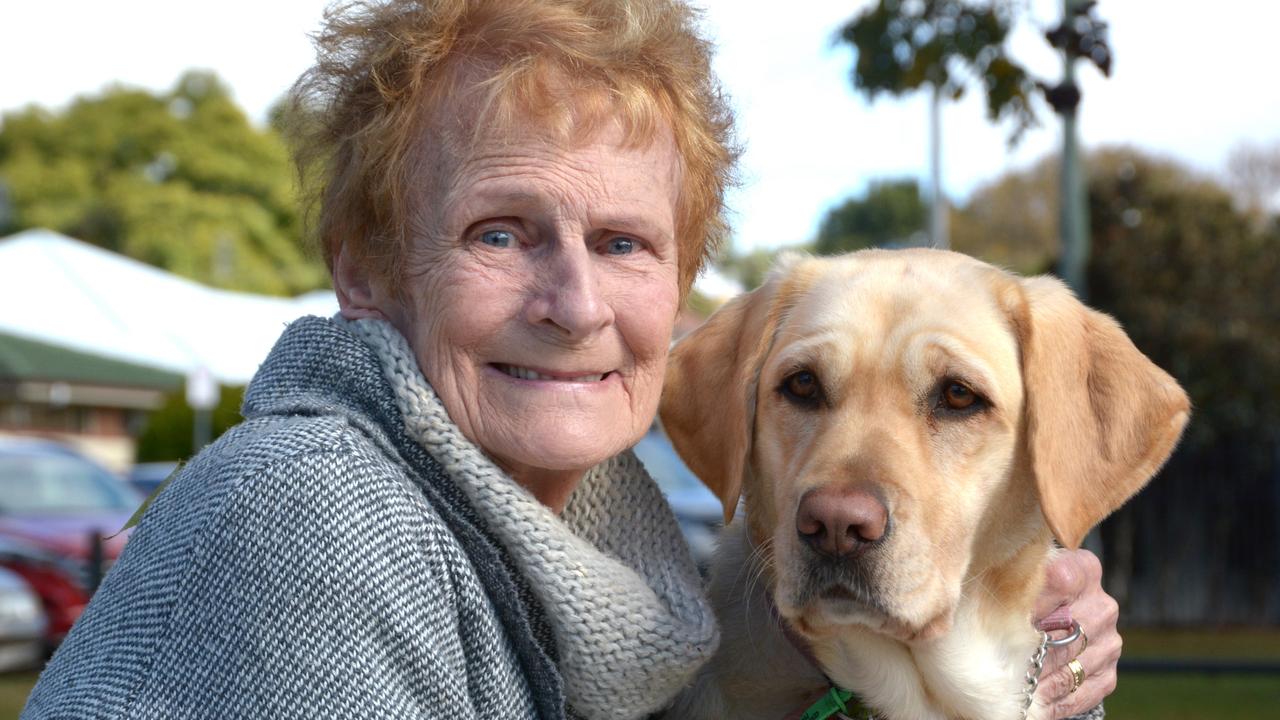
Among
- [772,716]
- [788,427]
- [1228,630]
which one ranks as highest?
Answer: [788,427]

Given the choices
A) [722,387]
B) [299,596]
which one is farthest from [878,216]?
[299,596]

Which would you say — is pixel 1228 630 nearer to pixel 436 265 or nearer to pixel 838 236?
pixel 436 265

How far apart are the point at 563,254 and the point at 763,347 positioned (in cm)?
82

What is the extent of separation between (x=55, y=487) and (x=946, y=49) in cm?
961

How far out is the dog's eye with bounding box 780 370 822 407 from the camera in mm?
3162

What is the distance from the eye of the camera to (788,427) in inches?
125

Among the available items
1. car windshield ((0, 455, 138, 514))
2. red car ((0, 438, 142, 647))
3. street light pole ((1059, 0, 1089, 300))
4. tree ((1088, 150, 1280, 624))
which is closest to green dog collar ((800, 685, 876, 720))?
street light pole ((1059, 0, 1089, 300))

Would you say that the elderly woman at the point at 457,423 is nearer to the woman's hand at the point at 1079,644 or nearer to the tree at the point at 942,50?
the woman's hand at the point at 1079,644

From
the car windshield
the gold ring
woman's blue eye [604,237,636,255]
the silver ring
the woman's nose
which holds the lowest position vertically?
the car windshield

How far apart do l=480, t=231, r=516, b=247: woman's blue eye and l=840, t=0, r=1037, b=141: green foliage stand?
11.1 feet

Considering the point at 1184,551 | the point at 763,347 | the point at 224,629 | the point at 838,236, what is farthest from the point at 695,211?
the point at 838,236

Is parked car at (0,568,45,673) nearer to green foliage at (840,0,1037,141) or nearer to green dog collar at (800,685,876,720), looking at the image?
green foliage at (840,0,1037,141)

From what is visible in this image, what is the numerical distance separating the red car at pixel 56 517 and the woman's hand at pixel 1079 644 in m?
8.08

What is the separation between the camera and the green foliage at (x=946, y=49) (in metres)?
5.50
